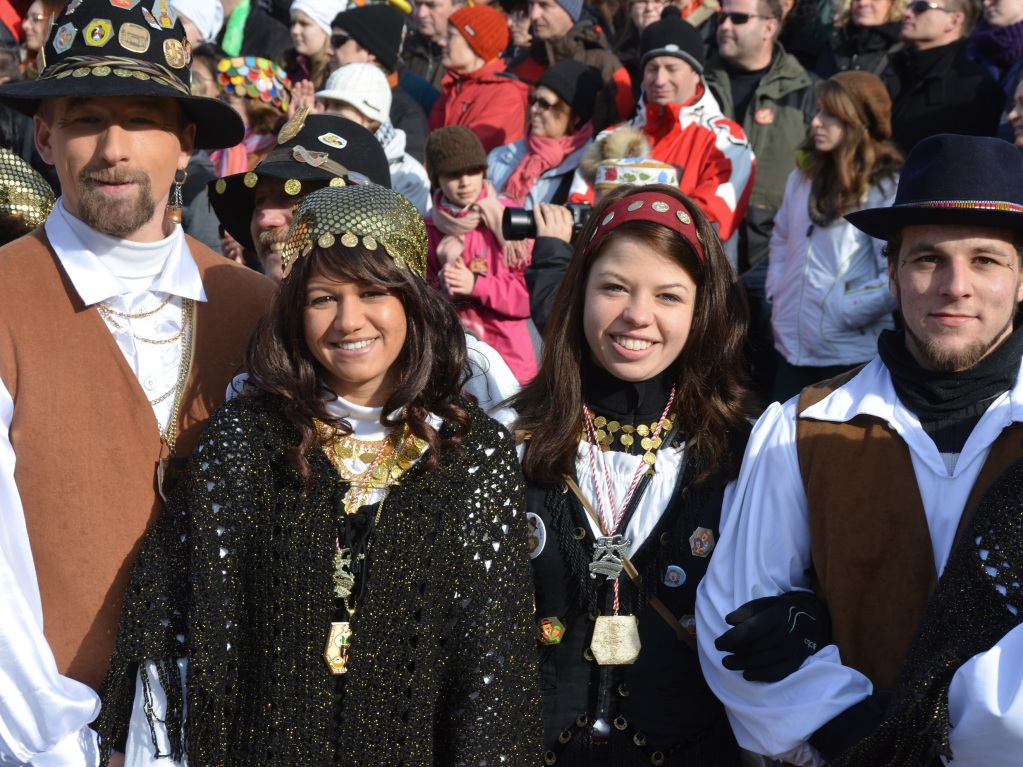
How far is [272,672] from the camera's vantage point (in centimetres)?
270

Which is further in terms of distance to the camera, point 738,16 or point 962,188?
point 738,16

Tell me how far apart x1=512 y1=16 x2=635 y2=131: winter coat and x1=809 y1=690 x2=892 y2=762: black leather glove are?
511 centimetres

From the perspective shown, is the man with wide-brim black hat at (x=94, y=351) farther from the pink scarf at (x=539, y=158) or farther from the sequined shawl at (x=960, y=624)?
the pink scarf at (x=539, y=158)

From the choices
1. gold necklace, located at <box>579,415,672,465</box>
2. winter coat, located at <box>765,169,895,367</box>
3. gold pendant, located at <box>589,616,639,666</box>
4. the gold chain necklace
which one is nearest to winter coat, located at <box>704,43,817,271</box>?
winter coat, located at <box>765,169,895,367</box>

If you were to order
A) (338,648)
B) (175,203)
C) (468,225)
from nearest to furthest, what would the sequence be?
(338,648), (175,203), (468,225)

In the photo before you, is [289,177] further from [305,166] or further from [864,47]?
[864,47]

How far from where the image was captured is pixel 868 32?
23.9 ft

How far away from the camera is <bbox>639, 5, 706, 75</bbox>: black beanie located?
260 inches

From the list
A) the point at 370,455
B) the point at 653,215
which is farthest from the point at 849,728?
the point at 653,215

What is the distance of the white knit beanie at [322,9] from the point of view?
853 centimetres

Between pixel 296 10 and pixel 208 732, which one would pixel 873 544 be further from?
pixel 296 10

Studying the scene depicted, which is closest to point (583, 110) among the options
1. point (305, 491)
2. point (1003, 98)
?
point (1003, 98)

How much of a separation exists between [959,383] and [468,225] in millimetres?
3559

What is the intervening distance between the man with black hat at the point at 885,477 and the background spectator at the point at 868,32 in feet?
14.6
